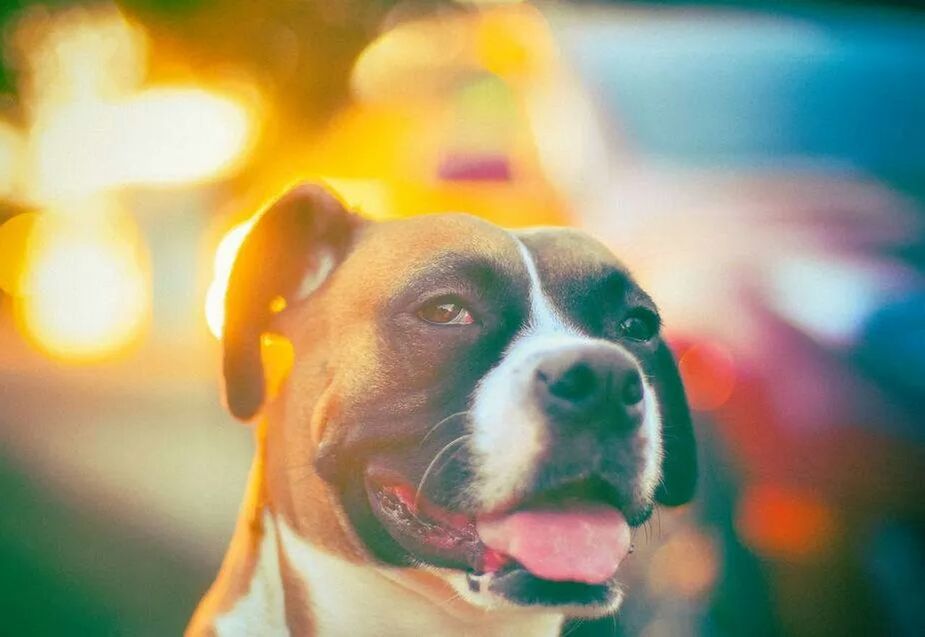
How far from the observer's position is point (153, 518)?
1951mm

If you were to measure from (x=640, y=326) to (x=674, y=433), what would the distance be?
0.25 meters

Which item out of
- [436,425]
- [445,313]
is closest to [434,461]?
[436,425]

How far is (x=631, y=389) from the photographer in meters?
1.64

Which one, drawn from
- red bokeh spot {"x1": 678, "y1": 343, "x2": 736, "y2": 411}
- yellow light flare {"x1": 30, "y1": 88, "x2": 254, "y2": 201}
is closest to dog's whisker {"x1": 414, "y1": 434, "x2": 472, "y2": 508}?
red bokeh spot {"x1": 678, "y1": 343, "x2": 736, "y2": 411}

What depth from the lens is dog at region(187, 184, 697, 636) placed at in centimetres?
165

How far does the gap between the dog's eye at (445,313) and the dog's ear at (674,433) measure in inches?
19.2

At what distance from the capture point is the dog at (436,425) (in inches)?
65.0

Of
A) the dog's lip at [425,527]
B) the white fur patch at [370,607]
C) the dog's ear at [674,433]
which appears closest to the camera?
the dog's lip at [425,527]

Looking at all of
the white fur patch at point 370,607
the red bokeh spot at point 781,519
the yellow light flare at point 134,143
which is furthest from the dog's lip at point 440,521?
the yellow light flare at point 134,143

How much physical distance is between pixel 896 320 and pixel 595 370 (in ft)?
3.38

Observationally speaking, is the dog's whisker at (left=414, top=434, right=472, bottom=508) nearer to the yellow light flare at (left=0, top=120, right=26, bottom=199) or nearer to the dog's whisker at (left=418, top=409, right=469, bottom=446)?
the dog's whisker at (left=418, top=409, right=469, bottom=446)

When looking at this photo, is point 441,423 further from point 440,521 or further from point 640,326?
point 640,326

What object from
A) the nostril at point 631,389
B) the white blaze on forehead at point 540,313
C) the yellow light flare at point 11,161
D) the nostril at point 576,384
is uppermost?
the yellow light flare at point 11,161

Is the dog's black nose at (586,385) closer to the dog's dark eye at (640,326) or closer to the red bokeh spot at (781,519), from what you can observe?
the dog's dark eye at (640,326)
